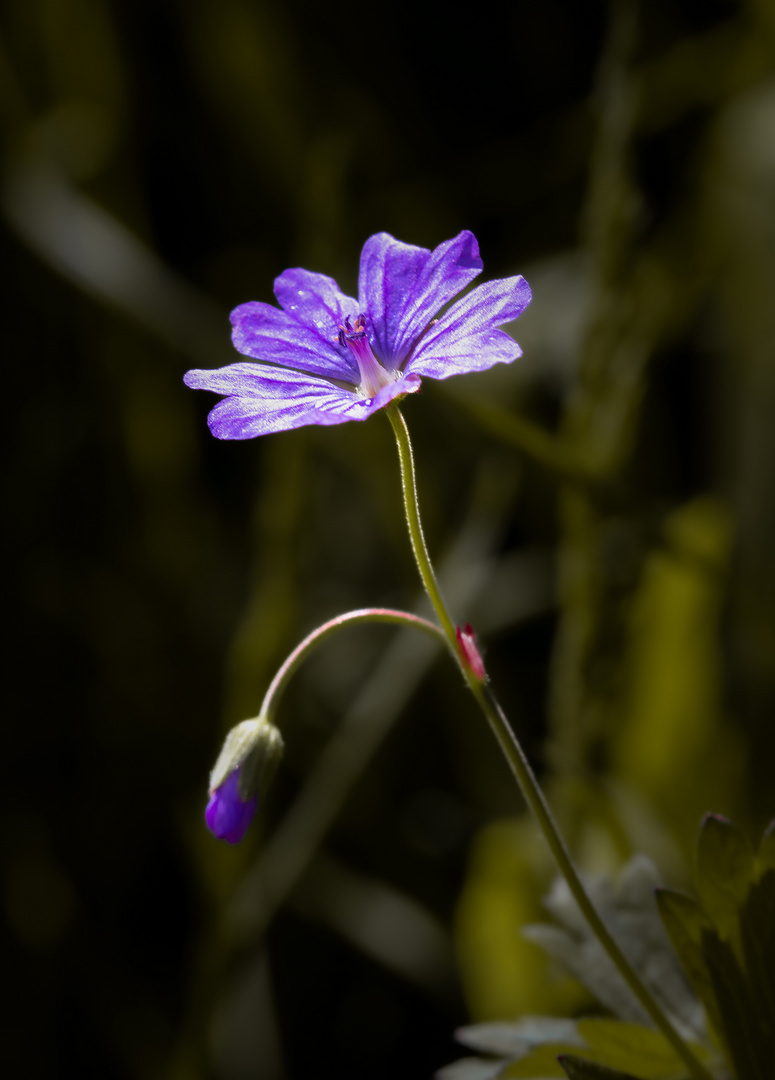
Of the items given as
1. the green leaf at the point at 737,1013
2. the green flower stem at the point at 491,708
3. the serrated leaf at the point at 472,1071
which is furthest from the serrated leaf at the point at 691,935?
the serrated leaf at the point at 472,1071

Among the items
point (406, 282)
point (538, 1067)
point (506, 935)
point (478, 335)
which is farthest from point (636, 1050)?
point (506, 935)

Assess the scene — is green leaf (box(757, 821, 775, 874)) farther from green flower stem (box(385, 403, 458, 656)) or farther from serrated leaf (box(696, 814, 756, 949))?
green flower stem (box(385, 403, 458, 656))

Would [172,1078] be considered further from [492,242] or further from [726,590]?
[492,242]

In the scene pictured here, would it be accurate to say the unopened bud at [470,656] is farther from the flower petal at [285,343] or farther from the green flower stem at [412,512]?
the flower petal at [285,343]

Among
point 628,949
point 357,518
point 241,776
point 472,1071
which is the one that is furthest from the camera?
point 357,518

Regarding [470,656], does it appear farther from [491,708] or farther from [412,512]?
[412,512]

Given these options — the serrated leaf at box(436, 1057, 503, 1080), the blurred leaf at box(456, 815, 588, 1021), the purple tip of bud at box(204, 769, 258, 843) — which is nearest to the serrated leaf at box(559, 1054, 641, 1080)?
the serrated leaf at box(436, 1057, 503, 1080)

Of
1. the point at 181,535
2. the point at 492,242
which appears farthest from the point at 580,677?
the point at 492,242
